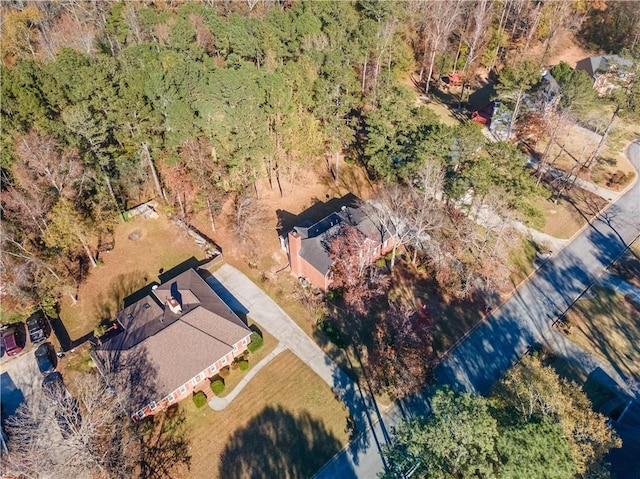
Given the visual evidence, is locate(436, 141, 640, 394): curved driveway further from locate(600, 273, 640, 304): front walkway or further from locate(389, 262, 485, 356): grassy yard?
locate(389, 262, 485, 356): grassy yard

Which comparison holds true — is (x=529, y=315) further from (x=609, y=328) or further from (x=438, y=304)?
(x=438, y=304)

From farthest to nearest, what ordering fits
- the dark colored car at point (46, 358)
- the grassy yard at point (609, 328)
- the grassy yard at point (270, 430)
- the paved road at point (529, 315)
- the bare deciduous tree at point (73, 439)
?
the grassy yard at point (609, 328) → the dark colored car at point (46, 358) → the paved road at point (529, 315) → the grassy yard at point (270, 430) → the bare deciduous tree at point (73, 439)

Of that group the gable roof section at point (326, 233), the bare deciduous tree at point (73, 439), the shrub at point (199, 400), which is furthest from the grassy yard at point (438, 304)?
the bare deciduous tree at point (73, 439)

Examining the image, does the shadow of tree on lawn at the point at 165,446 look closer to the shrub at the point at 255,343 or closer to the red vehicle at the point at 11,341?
the shrub at the point at 255,343

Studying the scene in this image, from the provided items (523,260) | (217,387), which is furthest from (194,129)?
(523,260)

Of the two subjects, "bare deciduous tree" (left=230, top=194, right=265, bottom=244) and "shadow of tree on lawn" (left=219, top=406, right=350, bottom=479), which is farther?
"bare deciduous tree" (left=230, top=194, right=265, bottom=244)

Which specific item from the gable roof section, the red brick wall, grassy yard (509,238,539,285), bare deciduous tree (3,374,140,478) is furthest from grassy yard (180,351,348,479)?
grassy yard (509,238,539,285)

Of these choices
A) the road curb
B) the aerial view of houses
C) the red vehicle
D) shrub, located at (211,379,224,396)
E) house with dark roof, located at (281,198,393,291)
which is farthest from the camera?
house with dark roof, located at (281,198,393,291)

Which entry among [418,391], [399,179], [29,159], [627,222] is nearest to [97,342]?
[29,159]
